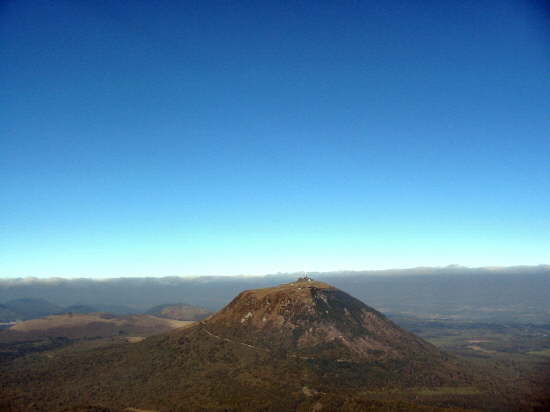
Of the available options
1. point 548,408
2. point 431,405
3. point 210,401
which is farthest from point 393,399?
point 210,401

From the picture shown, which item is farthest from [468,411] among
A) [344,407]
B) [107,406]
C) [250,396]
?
[107,406]

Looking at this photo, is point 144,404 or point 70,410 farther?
point 144,404

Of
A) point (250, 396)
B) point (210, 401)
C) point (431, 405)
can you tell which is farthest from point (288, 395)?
point (431, 405)

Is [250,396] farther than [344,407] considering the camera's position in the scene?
Yes

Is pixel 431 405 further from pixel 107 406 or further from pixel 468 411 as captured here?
pixel 107 406

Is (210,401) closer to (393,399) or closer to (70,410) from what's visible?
(70,410)

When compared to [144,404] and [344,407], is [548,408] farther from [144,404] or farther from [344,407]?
[144,404]

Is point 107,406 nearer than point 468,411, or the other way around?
point 468,411
